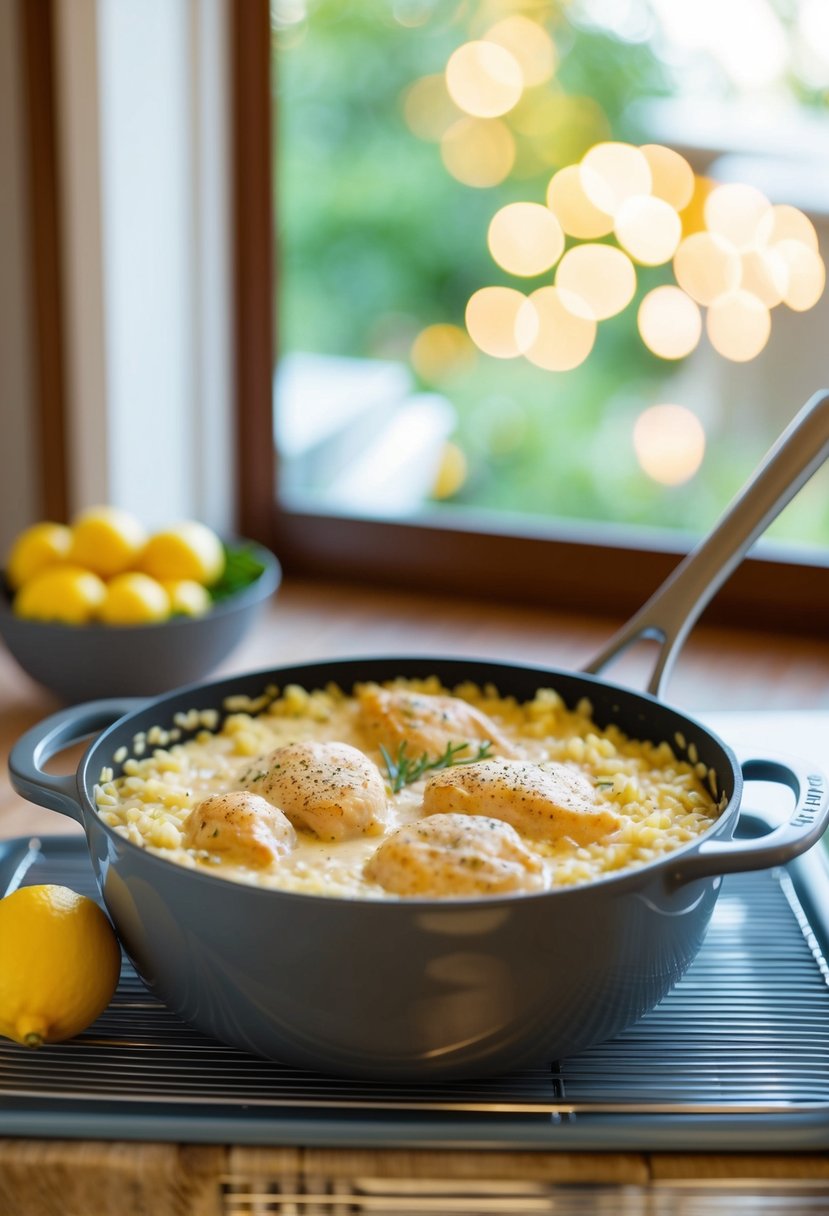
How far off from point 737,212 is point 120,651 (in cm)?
105

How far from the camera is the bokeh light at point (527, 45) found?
1.99 meters

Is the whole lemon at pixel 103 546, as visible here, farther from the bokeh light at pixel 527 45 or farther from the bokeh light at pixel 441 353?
the bokeh light at pixel 527 45

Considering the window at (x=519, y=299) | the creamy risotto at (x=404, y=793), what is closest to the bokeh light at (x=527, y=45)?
the window at (x=519, y=299)

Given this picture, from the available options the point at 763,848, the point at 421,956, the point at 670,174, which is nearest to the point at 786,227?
the point at 670,174

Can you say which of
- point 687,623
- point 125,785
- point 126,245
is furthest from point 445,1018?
point 126,245

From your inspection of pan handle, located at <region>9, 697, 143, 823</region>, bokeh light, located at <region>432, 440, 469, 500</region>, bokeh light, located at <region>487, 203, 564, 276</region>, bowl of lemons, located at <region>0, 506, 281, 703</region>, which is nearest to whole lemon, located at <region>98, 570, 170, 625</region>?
bowl of lemons, located at <region>0, 506, 281, 703</region>

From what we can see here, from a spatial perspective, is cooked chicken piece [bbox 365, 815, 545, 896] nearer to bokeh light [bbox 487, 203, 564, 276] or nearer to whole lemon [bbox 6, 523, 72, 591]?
whole lemon [bbox 6, 523, 72, 591]

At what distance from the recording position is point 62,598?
5.25ft

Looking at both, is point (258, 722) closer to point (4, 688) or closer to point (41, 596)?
point (41, 596)

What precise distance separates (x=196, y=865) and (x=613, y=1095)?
1.01 ft

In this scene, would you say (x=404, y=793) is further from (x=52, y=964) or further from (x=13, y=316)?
(x=13, y=316)

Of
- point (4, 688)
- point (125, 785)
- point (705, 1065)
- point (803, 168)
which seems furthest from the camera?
point (803, 168)

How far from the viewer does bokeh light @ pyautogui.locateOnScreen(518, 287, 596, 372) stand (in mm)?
2152

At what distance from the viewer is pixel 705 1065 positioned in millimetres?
947
